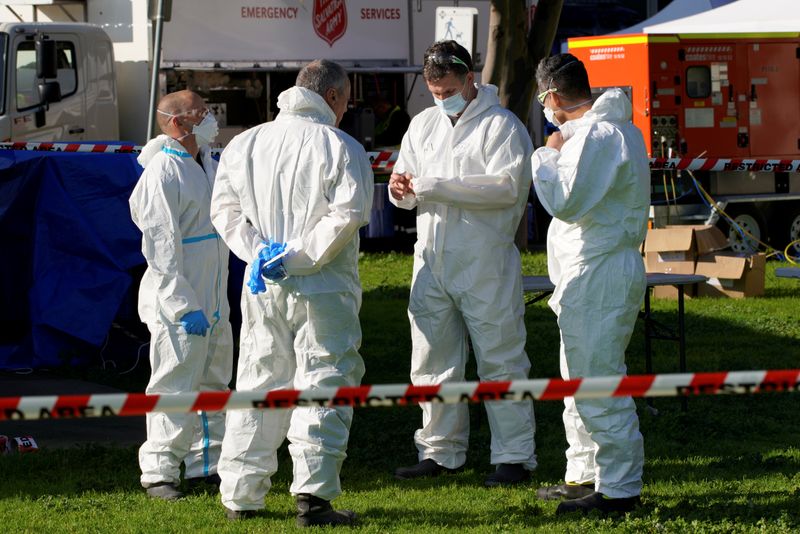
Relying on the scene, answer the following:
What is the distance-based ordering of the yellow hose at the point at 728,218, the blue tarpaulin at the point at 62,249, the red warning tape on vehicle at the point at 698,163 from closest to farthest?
the blue tarpaulin at the point at 62,249 → the red warning tape on vehicle at the point at 698,163 → the yellow hose at the point at 728,218

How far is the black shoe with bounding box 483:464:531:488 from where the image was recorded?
244 inches

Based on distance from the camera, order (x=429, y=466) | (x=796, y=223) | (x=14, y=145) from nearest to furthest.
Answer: (x=429, y=466)
(x=14, y=145)
(x=796, y=223)

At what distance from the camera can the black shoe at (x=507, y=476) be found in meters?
6.19

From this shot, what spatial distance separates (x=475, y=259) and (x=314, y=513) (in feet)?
4.90

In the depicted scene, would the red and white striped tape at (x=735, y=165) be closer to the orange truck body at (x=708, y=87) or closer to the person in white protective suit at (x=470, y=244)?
the orange truck body at (x=708, y=87)

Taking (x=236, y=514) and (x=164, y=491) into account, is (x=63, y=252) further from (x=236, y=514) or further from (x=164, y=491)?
(x=236, y=514)

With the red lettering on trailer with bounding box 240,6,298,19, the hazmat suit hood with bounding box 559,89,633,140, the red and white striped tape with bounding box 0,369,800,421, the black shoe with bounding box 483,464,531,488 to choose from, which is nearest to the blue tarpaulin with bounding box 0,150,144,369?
the black shoe with bounding box 483,464,531,488

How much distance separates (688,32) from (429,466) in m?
10.9

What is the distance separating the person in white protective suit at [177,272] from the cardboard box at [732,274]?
733 centimetres

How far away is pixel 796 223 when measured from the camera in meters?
15.7

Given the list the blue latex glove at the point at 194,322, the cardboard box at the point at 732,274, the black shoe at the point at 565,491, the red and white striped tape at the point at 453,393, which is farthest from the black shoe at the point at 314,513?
the cardboard box at the point at 732,274

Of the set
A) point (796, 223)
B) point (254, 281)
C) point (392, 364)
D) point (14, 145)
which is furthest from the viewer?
point (796, 223)

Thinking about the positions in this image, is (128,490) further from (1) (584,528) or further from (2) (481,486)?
(1) (584,528)

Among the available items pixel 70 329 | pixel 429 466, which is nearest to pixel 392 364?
pixel 70 329
